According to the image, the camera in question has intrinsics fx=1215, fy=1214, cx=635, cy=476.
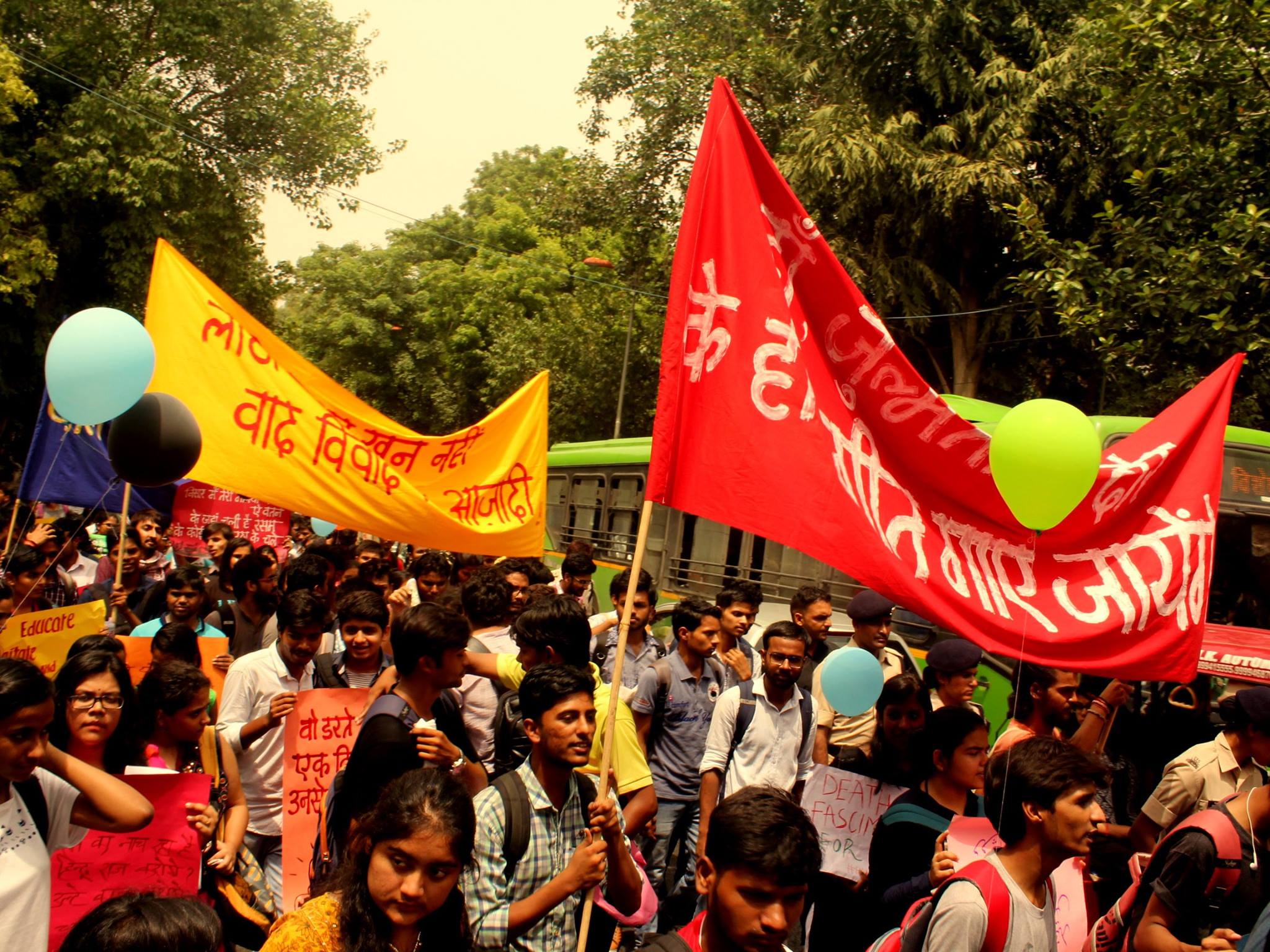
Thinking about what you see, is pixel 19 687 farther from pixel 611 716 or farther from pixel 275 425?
pixel 275 425

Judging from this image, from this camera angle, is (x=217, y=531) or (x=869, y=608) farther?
(x=217, y=531)

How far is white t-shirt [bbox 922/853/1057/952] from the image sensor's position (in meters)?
2.92

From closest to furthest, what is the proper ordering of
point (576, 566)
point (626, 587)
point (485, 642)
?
point (485, 642) → point (626, 587) → point (576, 566)

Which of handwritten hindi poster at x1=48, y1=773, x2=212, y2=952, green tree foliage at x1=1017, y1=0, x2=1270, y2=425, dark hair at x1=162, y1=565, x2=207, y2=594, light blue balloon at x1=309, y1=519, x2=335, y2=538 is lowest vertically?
handwritten hindi poster at x1=48, y1=773, x2=212, y2=952

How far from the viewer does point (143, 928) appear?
217 cm

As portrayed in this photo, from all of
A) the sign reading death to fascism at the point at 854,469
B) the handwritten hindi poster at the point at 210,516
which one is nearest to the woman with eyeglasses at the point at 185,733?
the sign reading death to fascism at the point at 854,469

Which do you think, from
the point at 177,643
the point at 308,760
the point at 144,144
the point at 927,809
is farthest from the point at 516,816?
the point at 144,144

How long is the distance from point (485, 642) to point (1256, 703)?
323 cm

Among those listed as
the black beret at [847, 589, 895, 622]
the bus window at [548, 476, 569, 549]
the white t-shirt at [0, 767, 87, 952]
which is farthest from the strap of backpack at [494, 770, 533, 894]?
the bus window at [548, 476, 569, 549]

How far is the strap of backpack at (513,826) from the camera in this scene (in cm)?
318

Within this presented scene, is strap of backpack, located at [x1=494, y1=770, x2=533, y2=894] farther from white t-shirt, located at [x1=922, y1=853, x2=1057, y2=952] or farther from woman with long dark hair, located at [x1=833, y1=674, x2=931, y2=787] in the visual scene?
woman with long dark hair, located at [x1=833, y1=674, x2=931, y2=787]

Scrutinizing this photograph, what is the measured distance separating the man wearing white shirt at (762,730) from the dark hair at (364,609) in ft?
5.08

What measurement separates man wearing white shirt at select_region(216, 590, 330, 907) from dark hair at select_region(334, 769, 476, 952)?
191 cm

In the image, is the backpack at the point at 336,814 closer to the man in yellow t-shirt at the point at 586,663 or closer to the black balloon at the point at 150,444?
the man in yellow t-shirt at the point at 586,663
